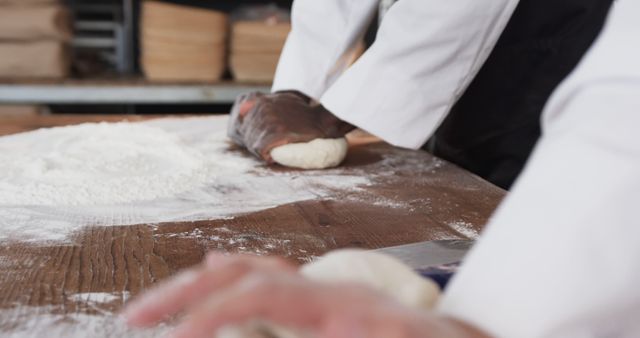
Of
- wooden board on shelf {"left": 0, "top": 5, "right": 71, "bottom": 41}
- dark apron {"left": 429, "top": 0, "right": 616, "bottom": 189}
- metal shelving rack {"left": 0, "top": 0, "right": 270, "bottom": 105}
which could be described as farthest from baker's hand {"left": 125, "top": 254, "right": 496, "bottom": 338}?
wooden board on shelf {"left": 0, "top": 5, "right": 71, "bottom": 41}

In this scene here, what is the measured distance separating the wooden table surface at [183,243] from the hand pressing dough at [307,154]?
10 centimetres

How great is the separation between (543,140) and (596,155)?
4cm

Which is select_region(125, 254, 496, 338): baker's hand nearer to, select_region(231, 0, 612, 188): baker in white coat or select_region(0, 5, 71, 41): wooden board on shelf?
select_region(231, 0, 612, 188): baker in white coat

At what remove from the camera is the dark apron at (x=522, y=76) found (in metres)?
1.06

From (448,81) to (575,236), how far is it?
685mm

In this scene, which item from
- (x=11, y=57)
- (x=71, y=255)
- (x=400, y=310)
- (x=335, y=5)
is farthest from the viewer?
(x=11, y=57)

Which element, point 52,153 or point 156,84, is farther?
point 156,84

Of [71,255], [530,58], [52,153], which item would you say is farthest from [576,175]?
[52,153]

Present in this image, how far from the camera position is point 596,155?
37cm

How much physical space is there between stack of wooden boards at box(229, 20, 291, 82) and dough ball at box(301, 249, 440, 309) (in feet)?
6.55

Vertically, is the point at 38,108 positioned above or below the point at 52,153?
below

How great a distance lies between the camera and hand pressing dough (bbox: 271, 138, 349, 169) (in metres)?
→ 1.04

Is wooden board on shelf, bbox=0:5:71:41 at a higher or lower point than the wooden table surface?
lower

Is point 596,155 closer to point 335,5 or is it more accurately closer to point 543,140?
point 543,140
